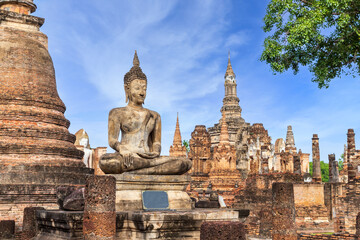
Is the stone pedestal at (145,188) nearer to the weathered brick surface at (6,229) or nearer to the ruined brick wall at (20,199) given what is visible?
the weathered brick surface at (6,229)

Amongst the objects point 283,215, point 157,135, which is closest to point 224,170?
point 157,135

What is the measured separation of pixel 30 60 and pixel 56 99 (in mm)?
1640

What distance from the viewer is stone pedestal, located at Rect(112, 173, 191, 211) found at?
725 cm

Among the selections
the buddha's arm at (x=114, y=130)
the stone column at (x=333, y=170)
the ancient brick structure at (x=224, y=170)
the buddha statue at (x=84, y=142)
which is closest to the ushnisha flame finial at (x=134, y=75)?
the buddha's arm at (x=114, y=130)

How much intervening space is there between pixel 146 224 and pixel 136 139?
7.35ft

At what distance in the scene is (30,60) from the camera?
15.5m

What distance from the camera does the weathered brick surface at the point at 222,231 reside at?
560cm

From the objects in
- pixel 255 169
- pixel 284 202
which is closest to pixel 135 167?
pixel 284 202

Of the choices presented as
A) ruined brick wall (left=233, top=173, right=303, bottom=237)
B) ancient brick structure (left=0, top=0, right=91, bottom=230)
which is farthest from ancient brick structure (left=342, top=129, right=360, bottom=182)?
ancient brick structure (left=0, top=0, right=91, bottom=230)

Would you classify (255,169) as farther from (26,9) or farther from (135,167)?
(135,167)

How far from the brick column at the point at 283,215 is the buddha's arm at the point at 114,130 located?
3.04 metres

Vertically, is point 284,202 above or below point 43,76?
below

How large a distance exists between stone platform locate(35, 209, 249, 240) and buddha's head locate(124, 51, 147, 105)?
2398 mm

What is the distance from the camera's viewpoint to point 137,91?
27.1 feet
